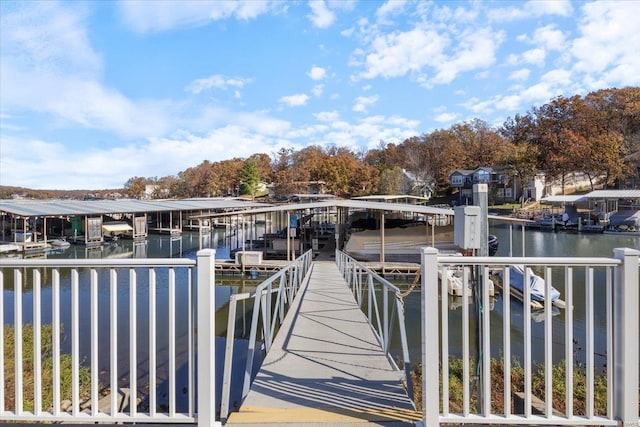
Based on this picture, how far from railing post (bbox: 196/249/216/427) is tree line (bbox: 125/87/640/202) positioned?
40315 mm

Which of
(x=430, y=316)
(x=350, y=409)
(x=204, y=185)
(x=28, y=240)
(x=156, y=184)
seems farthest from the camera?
(x=156, y=184)

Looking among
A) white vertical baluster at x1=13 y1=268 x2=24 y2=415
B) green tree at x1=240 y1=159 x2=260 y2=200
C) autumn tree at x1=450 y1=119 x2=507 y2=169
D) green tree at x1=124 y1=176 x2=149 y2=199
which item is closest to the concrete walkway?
white vertical baluster at x1=13 y1=268 x2=24 y2=415

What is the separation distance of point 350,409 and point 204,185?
211ft

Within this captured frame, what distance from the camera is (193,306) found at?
2098mm

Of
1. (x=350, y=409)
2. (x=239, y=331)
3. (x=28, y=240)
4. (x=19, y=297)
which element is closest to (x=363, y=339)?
(x=350, y=409)

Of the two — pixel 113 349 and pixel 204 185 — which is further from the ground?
pixel 204 185

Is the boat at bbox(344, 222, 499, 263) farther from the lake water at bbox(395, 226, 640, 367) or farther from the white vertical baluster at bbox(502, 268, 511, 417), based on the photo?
the white vertical baluster at bbox(502, 268, 511, 417)

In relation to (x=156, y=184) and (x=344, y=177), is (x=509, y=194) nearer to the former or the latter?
(x=344, y=177)

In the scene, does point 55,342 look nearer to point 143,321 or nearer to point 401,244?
point 143,321

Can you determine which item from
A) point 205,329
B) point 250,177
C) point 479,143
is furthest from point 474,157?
point 205,329

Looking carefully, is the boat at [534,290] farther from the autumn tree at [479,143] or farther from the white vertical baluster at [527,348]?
the autumn tree at [479,143]

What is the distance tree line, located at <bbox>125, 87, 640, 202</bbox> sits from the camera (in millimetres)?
36000

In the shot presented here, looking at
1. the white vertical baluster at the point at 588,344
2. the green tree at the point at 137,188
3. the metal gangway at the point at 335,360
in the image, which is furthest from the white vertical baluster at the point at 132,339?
the green tree at the point at 137,188

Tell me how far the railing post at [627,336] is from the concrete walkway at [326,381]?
1063 millimetres
